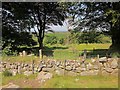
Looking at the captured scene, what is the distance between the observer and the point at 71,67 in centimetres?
1509

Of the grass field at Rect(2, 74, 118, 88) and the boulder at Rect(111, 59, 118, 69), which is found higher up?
the boulder at Rect(111, 59, 118, 69)

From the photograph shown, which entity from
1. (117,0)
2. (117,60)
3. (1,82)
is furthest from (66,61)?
(117,0)

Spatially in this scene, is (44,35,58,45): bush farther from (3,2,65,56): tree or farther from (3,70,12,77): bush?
(3,70,12,77): bush

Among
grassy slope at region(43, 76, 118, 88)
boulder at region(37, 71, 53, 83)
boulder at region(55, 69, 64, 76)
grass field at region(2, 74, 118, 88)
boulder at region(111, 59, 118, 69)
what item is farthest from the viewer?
boulder at region(55, 69, 64, 76)

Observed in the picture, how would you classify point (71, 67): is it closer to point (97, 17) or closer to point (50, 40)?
point (97, 17)

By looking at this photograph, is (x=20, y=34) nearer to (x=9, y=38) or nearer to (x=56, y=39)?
(x=9, y=38)

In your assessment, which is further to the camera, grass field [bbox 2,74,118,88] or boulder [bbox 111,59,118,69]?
boulder [bbox 111,59,118,69]

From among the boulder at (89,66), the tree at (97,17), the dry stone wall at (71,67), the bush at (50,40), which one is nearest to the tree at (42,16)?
the tree at (97,17)

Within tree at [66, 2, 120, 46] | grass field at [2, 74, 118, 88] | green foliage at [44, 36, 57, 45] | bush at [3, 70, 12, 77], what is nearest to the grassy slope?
grass field at [2, 74, 118, 88]

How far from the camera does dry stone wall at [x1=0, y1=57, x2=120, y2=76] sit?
1481cm

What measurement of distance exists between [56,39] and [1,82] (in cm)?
4034

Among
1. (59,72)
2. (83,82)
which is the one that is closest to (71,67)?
(59,72)

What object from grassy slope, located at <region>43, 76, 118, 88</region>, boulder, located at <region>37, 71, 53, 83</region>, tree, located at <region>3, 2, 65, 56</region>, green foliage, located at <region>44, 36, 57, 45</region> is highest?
tree, located at <region>3, 2, 65, 56</region>

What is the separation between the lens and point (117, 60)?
1474cm
